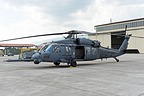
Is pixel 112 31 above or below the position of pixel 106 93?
above

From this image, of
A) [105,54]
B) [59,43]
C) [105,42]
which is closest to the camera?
[59,43]

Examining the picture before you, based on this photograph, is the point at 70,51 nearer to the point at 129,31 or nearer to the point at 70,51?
the point at 70,51

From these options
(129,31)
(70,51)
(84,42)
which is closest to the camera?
(70,51)

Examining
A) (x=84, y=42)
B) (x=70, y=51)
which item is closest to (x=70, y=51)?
(x=70, y=51)

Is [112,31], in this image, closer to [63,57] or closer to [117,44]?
[117,44]

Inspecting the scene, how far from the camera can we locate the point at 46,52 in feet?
49.4

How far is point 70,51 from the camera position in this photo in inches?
649

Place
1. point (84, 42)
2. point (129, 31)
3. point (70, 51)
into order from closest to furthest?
point (70, 51)
point (84, 42)
point (129, 31)

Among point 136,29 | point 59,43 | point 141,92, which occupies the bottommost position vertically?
point 141,92

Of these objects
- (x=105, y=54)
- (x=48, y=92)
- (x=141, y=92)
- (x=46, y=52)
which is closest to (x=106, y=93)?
(x=141, y=92)

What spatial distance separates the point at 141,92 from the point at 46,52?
369 inches

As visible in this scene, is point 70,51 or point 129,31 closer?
point 70,51

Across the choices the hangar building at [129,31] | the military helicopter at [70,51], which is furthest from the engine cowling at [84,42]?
the hangar building at [129,31]

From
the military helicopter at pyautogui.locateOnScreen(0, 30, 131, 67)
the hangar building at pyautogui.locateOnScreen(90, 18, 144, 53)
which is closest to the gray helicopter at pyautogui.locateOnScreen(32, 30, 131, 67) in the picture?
the military helicopter at pyautogui.locateOnScreen(0, 30, 131, 67)
